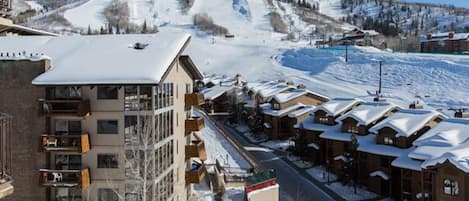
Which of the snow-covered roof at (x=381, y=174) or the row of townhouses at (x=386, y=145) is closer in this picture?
the row of townhouses at (x=386, y=145)

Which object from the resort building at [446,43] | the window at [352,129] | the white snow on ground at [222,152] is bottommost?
the white snow on ground at [222,152]

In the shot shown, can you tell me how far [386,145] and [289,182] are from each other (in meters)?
6.67

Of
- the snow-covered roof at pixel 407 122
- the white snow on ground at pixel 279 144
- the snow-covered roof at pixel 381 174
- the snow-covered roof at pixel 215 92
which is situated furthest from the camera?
the snow-covered roof at pixel 215 92

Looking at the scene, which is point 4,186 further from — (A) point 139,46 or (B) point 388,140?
(B) point 388,140

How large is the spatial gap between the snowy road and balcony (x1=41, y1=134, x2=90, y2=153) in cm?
1495

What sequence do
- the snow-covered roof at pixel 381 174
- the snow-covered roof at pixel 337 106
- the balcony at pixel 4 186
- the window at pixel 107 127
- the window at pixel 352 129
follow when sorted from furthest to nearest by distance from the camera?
1. the snow-covered roof at pixel 337 106
2. the window at pixel 352 129
3. the snow-covered roof at pixel 381 174
4. the window at pixel 107 127
5. the balcony at pixel 4 186

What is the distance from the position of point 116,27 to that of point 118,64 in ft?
466

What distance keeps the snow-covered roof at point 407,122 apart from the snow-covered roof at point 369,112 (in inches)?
60.0

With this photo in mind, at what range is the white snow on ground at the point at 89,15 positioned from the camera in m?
159

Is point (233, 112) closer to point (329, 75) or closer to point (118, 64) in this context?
point (329, 75)

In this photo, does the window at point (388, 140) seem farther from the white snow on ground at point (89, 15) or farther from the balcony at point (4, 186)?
the white snow on ground at point (89, 15)

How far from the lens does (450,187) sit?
24.3 m

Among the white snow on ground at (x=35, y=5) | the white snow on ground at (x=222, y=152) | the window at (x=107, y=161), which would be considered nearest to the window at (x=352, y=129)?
the white snow on ground at (x=222, y=152)

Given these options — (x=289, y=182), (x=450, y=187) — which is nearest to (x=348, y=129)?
(x=289, y=182)
